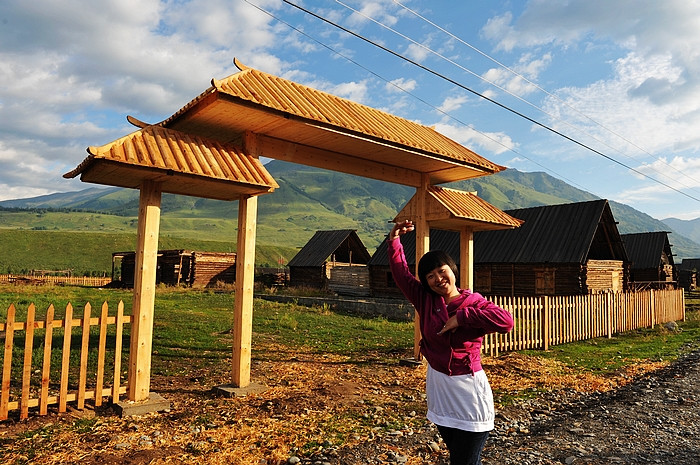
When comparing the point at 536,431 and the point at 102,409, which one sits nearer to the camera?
the point at 536,431

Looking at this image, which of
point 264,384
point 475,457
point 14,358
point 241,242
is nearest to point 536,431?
point 475,457

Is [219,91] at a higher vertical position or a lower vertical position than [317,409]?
higher

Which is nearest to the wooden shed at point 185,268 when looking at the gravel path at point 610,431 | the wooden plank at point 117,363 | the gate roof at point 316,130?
the gate roof at point 316,130

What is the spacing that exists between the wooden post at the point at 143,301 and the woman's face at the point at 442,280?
14.8 feet

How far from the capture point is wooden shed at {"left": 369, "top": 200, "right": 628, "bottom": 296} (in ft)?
78.1

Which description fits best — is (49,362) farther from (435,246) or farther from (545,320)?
(435,246)

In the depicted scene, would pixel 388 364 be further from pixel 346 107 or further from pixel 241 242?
pixel 346 107

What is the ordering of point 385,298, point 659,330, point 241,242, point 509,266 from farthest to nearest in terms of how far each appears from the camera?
1. point 385,298
2. point 509,266
3. point 659,330
4. point 241,242

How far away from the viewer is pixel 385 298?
31.6m

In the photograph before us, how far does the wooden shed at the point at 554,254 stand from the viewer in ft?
78.1

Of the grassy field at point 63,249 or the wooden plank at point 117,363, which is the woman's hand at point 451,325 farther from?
the grassy field at point 63,249

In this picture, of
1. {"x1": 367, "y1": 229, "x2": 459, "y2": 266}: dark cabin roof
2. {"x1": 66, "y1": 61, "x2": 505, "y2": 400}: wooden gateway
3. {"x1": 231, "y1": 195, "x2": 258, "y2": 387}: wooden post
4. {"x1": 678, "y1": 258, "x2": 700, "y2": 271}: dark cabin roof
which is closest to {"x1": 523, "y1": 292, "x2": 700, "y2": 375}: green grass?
{"x1": 66, "y1": 61, "x2": 505, "y2": 400}: wooden gateway

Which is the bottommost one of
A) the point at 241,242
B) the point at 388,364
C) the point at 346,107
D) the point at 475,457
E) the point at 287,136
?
the point at 388,364

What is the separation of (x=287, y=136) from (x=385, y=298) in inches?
977
